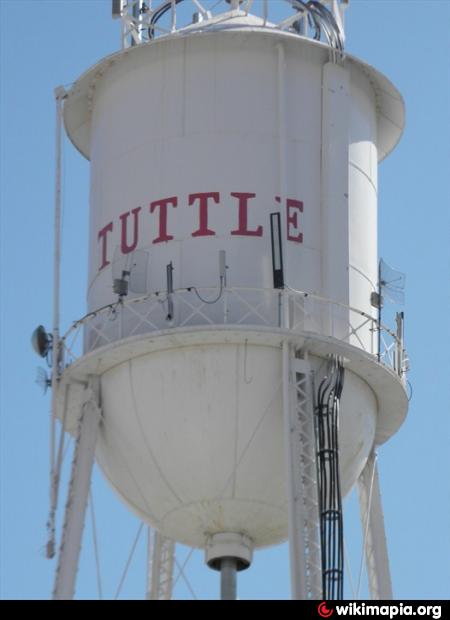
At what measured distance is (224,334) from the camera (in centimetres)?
4072

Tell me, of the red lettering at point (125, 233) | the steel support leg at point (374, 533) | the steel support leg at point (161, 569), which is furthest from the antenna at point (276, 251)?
the steel support leg at point (161, 569)

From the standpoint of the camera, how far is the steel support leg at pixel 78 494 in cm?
4006

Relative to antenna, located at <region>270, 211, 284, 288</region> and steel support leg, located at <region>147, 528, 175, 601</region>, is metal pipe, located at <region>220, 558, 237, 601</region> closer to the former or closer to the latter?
steel support leg, located at <region>147, 528, 175, 601</region>

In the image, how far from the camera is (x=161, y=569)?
44.3 metres

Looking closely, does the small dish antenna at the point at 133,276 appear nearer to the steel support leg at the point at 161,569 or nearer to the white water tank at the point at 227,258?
the white water tank at the point at 227,258

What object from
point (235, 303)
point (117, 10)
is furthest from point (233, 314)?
point (117, 10)

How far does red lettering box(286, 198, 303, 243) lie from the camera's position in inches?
1647

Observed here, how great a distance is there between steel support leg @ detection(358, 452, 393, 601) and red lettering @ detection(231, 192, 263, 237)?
4.51 m
